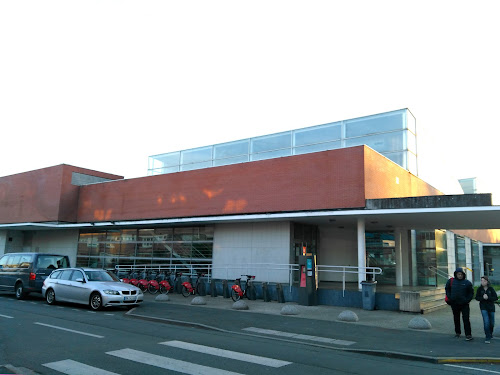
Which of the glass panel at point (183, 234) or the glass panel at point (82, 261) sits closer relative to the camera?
the glass panel at point (183, 234)

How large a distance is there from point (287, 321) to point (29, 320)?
24.6ft

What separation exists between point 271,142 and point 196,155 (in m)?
5.40

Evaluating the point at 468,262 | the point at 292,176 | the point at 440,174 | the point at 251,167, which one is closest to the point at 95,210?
the point at 251,167

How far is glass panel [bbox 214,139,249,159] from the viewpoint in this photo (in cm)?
2505

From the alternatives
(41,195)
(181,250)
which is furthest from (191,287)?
(41,195)

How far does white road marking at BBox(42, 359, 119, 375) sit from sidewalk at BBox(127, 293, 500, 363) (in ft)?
15.7

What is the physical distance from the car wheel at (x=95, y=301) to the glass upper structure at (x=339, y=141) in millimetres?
11194

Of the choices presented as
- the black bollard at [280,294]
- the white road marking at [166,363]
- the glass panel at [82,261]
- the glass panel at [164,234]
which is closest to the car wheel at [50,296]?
the black bollard at [280,294]

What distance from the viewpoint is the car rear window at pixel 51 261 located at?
19.2 meters

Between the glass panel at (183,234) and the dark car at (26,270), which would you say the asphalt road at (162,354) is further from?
the glass panel at (183,234)

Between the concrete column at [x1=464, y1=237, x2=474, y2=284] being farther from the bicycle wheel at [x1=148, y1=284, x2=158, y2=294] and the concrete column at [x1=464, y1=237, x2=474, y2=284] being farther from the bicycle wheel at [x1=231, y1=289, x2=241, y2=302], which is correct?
the bicycle wheel at [x1=148, y1=284, x2=158, y2=294]

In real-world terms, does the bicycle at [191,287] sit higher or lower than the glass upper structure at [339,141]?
lower

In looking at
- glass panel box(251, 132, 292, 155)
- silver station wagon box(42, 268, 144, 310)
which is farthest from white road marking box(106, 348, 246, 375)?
glass panel box(251, 132, 292, 155)

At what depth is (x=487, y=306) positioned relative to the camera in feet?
33.8
